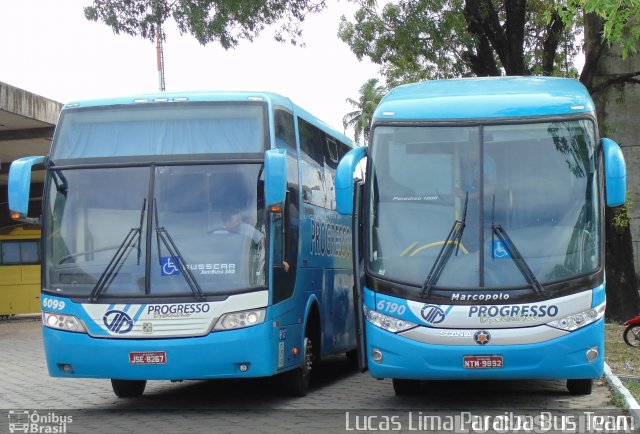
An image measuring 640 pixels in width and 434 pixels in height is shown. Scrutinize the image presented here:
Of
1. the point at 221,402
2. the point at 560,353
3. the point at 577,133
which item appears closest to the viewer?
the point at 560,353

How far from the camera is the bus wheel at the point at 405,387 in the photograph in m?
11.6

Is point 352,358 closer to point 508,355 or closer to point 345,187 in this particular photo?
point 345,187

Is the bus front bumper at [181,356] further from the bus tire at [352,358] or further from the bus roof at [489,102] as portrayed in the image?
the bus tire at [352,358]

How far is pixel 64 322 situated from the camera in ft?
34.9

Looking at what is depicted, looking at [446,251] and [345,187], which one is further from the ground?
[345,187]

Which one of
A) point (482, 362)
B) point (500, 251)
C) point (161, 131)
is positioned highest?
point (161, 131)

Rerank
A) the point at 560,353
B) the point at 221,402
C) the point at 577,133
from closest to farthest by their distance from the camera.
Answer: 1. the point at 560,353
2. the point at 577,133
3. the point at 221,402

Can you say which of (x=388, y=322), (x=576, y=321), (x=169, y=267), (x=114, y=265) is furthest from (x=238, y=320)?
(x=576, y=321)

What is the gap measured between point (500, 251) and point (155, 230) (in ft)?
11.3

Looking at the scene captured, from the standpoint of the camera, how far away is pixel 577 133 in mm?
10758

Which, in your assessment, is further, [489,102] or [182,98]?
[182,98]

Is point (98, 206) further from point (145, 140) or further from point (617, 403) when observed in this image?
point (617, 403)

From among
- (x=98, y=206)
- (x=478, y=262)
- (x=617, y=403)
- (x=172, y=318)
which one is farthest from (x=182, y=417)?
(x=617, y=403)

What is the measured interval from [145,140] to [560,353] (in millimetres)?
4730
